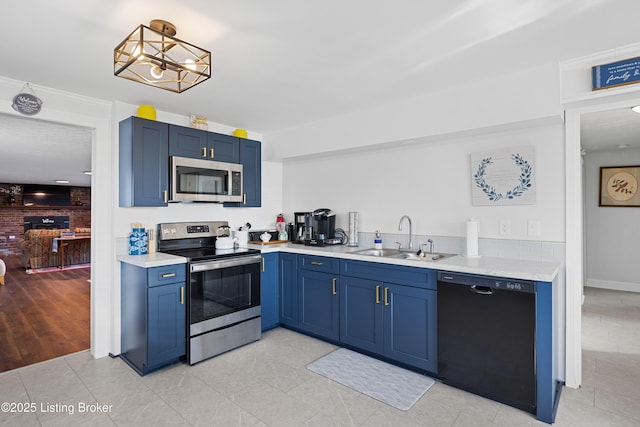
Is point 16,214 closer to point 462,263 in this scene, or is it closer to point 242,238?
point 242,238

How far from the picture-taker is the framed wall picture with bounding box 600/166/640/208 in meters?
4.96

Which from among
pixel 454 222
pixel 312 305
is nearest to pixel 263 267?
pixel 312 305

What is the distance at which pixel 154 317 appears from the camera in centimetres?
265

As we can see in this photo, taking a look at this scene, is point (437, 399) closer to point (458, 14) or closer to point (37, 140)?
point (458, 14)

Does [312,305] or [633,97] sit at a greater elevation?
[633,97]

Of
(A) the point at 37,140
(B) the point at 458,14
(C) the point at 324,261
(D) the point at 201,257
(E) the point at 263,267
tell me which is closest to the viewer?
(B) the point at 458,14

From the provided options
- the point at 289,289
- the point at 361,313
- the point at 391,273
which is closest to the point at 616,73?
the point at 391,273

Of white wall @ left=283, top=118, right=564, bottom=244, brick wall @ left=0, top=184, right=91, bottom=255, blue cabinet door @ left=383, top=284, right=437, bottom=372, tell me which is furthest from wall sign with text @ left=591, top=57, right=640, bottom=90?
brick wall @ left=0, top=184, right=91, bottom=255

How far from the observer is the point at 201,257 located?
288 centimetres

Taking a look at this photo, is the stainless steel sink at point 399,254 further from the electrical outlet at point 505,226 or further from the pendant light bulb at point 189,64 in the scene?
the pendant light bulb at point 189,64

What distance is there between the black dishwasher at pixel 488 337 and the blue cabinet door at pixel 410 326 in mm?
73

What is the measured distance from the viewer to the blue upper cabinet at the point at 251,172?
149 inches

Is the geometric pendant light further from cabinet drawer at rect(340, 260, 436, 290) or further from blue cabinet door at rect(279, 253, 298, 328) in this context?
blue cabinet door at rect(279, 253, 298, 328)

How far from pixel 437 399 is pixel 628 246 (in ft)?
15.5
